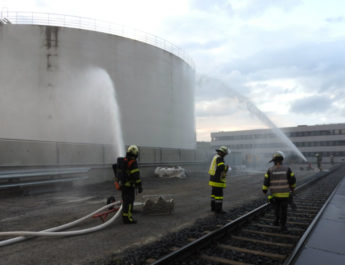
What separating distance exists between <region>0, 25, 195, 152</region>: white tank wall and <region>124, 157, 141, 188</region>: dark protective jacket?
1257 cm

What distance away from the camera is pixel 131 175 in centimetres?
623

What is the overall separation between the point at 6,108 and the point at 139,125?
8.70m

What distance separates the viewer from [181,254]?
412cm

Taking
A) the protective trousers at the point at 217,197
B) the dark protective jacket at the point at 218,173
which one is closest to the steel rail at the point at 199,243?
the protective trousers at the point at 217,197

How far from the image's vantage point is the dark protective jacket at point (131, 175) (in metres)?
6.20

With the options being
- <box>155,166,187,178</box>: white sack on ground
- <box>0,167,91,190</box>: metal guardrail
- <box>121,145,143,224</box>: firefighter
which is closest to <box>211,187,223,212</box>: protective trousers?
<box>121,145,143,224</box>: firefighter

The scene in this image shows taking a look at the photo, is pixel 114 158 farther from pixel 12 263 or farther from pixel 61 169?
pixel 12 263

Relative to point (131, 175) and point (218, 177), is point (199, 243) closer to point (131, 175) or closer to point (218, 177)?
point (131, 175)

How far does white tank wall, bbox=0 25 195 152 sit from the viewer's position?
17.1 meters

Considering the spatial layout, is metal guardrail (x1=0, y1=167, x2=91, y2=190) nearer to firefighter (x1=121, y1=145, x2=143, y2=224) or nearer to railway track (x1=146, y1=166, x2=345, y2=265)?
firefighter (x1=121, y1=145, x2=143, y2=224)

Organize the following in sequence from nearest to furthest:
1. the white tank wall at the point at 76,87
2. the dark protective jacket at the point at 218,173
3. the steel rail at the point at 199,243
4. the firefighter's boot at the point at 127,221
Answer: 1. the steel rail at the point at 199,243
2. the firefighter's boot at the point at 127,221
3. the dark protective jacket at the point at 218,173
4. the white tank wall at the point at 76,87

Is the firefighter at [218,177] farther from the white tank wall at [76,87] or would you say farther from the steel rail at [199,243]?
the white tank wall at [76,87]

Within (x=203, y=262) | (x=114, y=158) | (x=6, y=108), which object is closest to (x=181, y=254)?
(x=203, y=262)

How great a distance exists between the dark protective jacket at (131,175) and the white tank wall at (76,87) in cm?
1257
